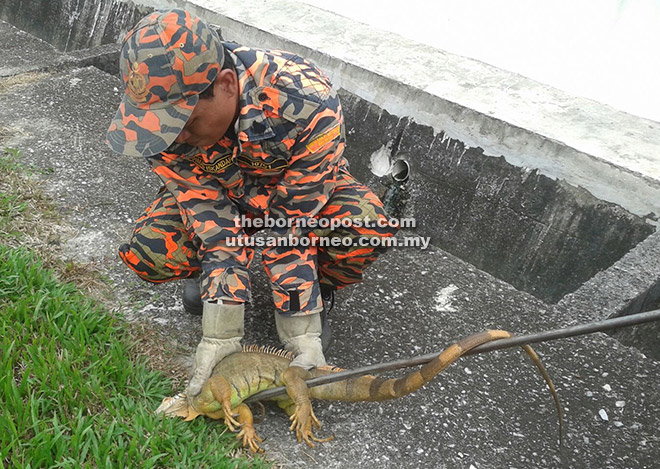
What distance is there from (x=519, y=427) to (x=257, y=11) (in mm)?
3102

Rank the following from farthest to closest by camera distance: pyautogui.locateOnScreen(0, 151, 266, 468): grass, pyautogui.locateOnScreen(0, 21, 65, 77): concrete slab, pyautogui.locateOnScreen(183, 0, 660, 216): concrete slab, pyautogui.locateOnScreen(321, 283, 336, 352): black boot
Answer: pyautogui.locateOnScreen(0, 21, 65, 77): concrete slab, pyautogui.locateOnScreen(183, 0, 660, 216): concrete slab, pyautogui.locateOnScreen(321, 283, 336, 352): black boot, pyautogui.locateOnScreen(0, 151, 266, 468): grass

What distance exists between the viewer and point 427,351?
287cm

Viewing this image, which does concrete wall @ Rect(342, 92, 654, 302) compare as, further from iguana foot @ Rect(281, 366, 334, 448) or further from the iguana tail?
iguana foot @ Rect(281, 366, 334, 448)

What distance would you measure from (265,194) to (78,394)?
99 cm

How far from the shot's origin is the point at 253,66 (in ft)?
7.77

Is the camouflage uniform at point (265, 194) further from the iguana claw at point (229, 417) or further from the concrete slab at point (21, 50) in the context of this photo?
the concrete slab at point (21, 50)

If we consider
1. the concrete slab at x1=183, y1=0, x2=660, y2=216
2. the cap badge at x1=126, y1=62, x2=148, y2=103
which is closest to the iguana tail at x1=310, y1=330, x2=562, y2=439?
the cap badge at x1=126, y1=62, x2=148, y2=103

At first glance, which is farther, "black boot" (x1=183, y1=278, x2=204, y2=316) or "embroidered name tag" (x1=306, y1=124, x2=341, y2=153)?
"black boot" (x1=183, y1=278, x2=204, y2=316)

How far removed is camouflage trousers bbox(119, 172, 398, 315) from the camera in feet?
8.30

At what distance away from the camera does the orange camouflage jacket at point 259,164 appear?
235 cm

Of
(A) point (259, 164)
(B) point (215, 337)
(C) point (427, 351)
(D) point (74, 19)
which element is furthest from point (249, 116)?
(D) point (74, 19)

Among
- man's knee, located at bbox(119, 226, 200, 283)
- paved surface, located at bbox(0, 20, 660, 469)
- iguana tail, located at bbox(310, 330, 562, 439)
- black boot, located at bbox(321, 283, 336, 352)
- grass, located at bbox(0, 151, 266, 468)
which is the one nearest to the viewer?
iguana tail, located at bbox(310, 330, 562, 439)

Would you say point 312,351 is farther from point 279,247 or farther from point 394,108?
point 394,108

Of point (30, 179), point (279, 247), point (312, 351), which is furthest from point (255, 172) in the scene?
point (30, 179)
